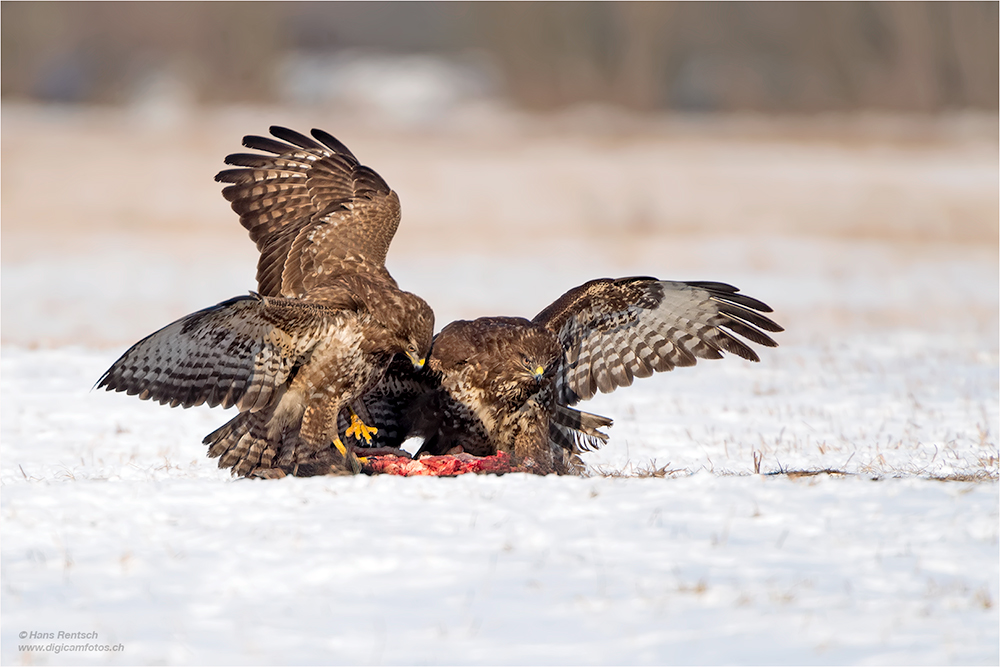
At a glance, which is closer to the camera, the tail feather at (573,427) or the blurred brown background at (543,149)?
the tail feather at (573,427)

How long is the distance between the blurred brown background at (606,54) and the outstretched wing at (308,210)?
108 ft

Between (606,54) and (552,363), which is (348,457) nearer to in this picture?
(552,363)

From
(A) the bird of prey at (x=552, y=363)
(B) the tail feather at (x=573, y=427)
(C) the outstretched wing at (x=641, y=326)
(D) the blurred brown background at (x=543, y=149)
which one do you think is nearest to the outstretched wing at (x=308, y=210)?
(A) the bird of prey at (x=552, y=363)

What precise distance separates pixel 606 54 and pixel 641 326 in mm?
43248

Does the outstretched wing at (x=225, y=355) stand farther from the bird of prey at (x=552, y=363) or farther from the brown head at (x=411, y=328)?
the bird of prey at (x=552, y=363)

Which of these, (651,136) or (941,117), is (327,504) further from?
(941,117)

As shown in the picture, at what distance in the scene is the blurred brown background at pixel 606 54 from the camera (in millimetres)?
42000

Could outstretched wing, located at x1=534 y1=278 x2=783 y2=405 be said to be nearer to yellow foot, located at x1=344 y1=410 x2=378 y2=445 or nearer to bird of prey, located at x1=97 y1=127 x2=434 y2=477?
bird of prey, located at x1=97 y1=127 x2=434 y2=477

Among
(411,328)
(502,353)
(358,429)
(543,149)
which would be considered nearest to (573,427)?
(502,353)

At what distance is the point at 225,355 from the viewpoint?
20.0ft

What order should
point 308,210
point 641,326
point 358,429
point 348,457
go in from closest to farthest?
1. point 348,457
2. point 358,429
3. point 641,326
4. point 308,210

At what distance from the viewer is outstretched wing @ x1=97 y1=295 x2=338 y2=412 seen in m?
5.90

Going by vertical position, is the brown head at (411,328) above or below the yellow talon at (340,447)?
above

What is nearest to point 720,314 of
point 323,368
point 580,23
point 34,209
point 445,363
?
point 445,363
